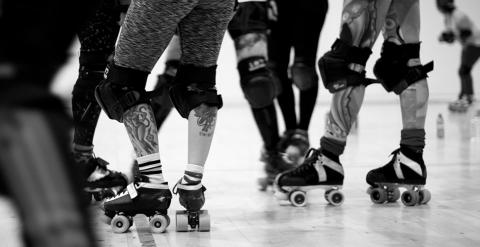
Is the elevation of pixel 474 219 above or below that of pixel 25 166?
below

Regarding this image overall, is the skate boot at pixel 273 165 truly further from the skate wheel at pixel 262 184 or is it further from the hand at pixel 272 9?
the hand at pixel 272 9

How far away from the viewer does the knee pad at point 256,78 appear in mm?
3160

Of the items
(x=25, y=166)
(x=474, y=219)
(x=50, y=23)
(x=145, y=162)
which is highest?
(x=50, y=23)

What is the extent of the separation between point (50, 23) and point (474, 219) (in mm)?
2097

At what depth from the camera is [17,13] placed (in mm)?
739

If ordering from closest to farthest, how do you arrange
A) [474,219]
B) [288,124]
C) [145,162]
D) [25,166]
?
1. [25,166]
2. [145,162]
3. [474,219]
4. [288,124]

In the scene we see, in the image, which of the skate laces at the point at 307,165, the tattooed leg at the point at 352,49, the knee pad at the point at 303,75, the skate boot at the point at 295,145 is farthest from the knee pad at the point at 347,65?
the knee pad at the point at 303,75

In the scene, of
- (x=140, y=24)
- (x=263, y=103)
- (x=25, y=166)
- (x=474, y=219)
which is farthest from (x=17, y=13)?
(x=263, y=103)

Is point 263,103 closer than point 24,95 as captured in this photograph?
No

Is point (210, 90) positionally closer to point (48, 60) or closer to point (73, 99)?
point (73, 99)

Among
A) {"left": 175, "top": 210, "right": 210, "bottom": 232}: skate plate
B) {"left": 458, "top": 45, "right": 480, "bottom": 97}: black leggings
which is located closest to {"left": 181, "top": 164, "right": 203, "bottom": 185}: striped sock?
{"left": 175, "top": 210, "right": 210, "bottom": 232}: skate plate

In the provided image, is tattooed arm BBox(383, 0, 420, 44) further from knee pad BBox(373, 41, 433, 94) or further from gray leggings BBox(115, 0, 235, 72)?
gray leggings BBox(115, 0, 235, 72)

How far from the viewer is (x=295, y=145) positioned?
3.63 metres

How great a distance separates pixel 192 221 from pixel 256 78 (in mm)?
910
